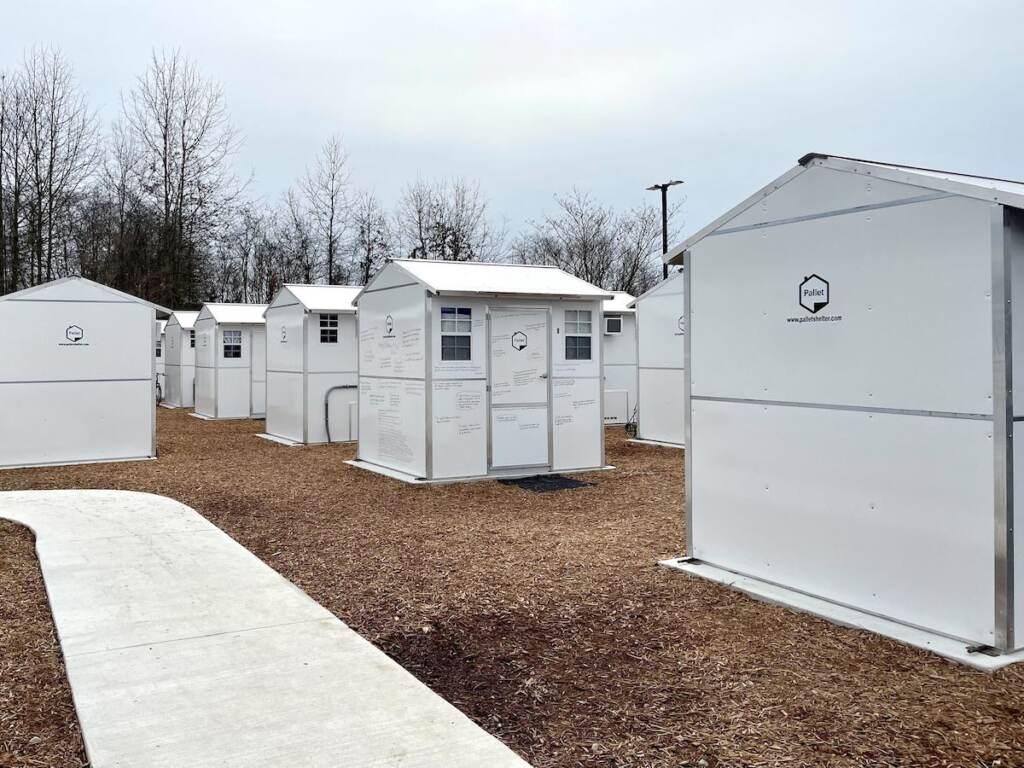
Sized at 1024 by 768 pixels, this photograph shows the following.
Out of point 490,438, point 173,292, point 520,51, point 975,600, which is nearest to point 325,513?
point 490,438

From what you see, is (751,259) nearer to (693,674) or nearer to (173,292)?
(693,674)

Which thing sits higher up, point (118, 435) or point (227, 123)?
point (227, 123)

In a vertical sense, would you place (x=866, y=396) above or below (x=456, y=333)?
below

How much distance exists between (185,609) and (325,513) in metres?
3.37

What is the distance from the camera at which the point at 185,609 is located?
16.3 feet

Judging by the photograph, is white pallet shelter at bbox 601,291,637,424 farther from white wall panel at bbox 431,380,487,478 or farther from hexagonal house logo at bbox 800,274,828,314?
hexagonal house logo at bbox 800,274,828,314

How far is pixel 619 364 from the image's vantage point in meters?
17.8

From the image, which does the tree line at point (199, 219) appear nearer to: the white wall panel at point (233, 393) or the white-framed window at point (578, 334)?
the white wall panel at point (233, 393)

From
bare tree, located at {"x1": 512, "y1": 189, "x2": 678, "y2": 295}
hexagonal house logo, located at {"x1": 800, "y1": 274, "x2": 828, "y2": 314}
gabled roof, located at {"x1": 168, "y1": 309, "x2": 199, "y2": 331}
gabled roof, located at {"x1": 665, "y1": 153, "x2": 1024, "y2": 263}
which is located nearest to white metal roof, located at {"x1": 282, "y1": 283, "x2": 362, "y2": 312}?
gabled roof, located at {"x1": 168, "y1": 309, "x2": 199, "y2": 331}

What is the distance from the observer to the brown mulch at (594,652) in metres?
3.36

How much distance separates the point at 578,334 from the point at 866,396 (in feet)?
20.6

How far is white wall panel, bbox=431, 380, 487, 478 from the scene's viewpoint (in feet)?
33.3

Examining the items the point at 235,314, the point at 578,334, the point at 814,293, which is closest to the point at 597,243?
the point at 235,314

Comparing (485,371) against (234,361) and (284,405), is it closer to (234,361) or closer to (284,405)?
(284,405)
